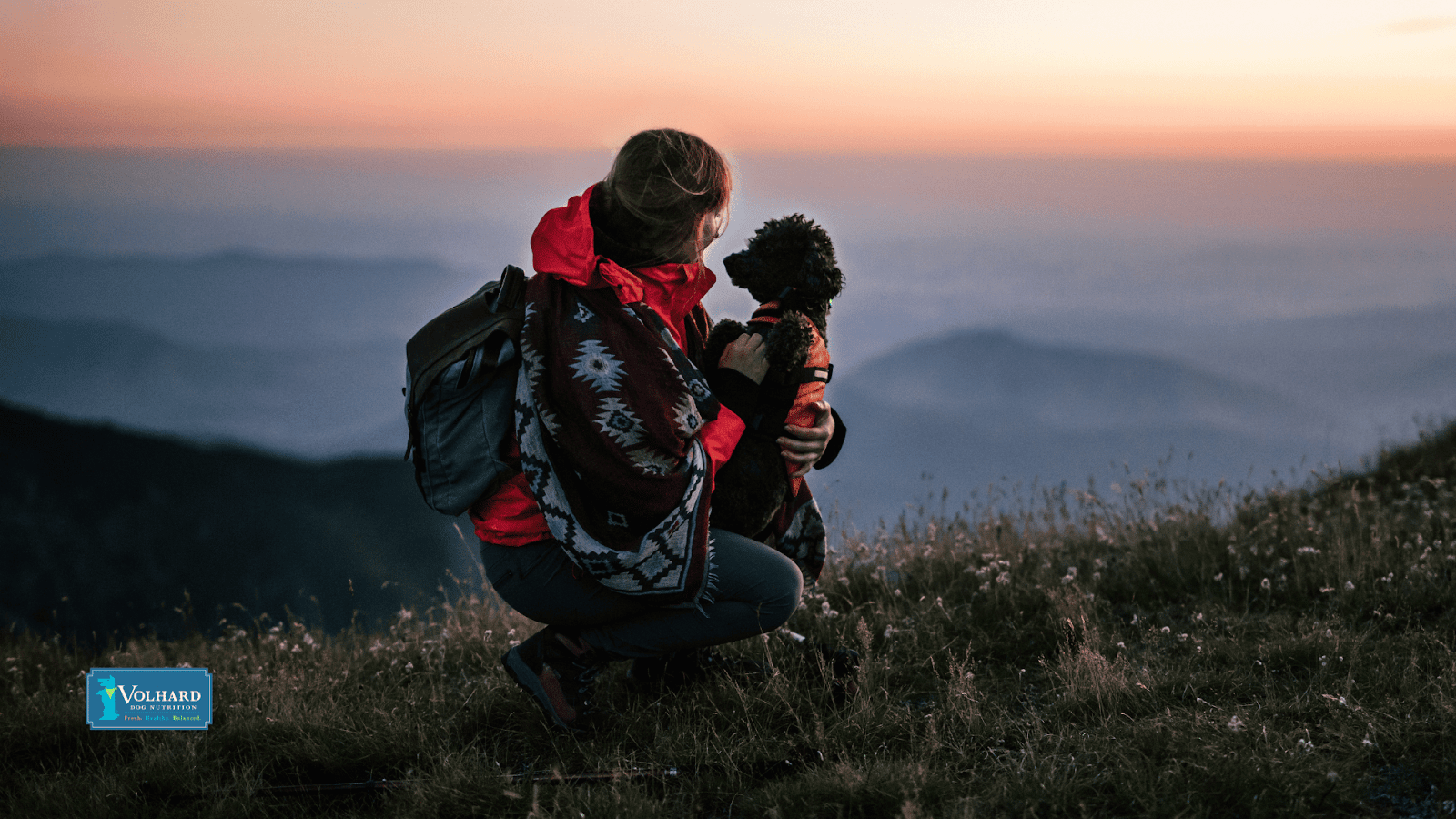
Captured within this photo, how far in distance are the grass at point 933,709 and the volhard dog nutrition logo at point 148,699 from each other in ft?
0.31

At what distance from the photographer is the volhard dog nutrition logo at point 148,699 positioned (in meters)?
3.51

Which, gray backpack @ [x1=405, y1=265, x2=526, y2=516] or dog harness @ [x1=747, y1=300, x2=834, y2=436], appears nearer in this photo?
gray backpack @ [x1=405, y1=265, x2=526, y2=516]

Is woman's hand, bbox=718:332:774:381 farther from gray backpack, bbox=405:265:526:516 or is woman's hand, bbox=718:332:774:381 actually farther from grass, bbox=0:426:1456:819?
grass, bbox=0:426:1456:819

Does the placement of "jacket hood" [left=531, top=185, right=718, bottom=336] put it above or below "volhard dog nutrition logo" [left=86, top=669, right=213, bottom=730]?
above

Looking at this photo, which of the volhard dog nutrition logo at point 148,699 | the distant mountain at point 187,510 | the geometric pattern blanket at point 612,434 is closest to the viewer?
the geometric pattern blanket at point 612,434

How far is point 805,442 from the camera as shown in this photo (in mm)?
3135

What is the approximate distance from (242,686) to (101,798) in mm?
1115

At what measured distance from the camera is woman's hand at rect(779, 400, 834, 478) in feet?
10.2

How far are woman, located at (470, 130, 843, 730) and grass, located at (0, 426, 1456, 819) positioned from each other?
Answer: 0.41 metres

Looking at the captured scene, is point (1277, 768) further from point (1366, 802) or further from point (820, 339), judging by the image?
point (820, 339)

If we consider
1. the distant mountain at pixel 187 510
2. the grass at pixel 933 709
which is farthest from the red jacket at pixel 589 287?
the distant mountain at pixel 187 510

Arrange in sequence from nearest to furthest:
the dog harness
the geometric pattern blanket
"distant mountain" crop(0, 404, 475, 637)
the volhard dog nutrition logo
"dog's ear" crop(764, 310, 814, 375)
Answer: the geometric pattern blanket < "dog's ear" crop(764, 310, 814, 375) < the dog harness < the volhard dog nutrition logo < "distant mountain" crop(0, 404, 475, 637)

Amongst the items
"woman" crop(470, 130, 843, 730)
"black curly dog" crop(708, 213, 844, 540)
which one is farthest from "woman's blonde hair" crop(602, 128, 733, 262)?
"black curly dog" crop(708, 213, 844, 540)

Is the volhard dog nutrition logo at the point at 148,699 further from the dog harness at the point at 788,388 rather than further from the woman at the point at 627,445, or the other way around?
the dog harness at the point at 788,388
